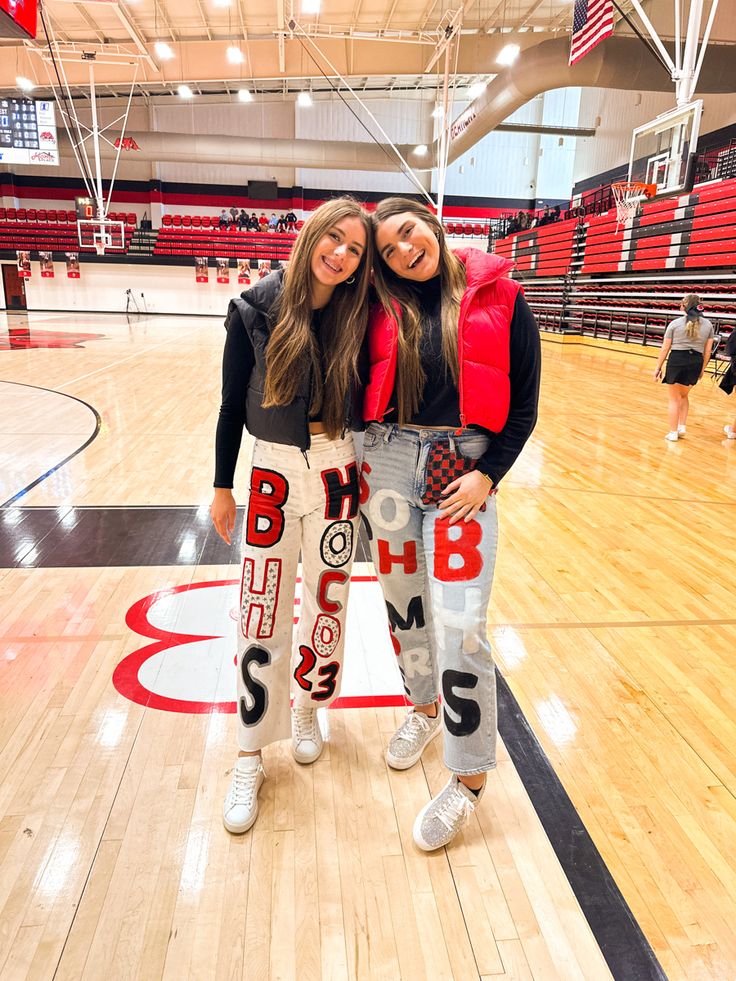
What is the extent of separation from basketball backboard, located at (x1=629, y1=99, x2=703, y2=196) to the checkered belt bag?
9.08 m

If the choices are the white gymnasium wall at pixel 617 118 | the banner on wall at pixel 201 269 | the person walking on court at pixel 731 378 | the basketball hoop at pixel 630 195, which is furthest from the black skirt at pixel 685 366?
the banner on wall at pixel 201 269

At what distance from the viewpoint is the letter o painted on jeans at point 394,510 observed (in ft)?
5.38

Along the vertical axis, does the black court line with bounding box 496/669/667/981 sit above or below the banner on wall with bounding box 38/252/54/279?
below

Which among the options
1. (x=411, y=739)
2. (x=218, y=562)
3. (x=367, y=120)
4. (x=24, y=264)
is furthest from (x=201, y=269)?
(x=411, y=739)

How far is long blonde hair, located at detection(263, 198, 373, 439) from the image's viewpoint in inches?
59.8

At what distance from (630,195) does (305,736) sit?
13390 mm

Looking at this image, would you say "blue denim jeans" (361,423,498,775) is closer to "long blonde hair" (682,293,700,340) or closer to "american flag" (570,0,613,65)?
"long blonde hair" (682,293,700,340)

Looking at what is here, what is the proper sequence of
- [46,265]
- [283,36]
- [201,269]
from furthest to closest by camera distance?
[201,269] < [46,265] < [283,36]

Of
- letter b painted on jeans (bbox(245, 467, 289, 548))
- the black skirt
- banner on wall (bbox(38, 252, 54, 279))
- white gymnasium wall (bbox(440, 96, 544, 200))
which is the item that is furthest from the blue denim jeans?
banner on wall (bbox(38, 252, 54, 279))

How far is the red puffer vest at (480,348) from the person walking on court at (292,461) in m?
0.08

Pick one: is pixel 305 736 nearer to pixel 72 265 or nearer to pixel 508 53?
pixel 508 53

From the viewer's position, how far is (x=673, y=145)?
950cm

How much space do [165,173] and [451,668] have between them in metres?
27.5

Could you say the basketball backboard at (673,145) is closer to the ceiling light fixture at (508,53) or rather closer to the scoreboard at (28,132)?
the ceiling light fixture at (508,53)
